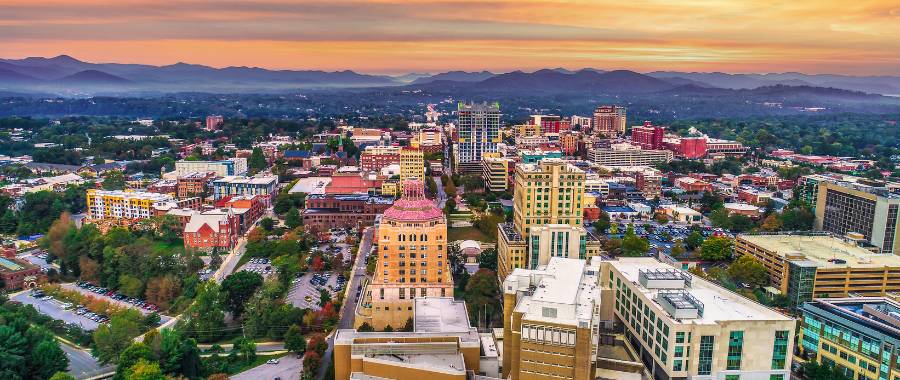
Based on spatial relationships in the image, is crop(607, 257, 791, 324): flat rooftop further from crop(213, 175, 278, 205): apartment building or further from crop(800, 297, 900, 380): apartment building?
crop(213, 175, 278, 205): apartment building

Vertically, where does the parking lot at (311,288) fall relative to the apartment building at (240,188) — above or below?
below

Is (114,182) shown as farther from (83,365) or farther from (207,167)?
(83,365)

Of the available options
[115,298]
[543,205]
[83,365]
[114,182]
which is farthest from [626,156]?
[83,365]

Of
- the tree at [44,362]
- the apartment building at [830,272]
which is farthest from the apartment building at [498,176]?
the tree at [44,362]

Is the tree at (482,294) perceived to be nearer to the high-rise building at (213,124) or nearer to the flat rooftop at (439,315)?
the flat rooftop at (439,315)

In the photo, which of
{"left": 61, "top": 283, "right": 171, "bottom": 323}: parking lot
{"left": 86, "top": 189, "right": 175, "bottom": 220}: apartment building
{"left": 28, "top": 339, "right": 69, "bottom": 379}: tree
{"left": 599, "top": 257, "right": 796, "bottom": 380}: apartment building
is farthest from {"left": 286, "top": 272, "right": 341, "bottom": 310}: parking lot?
{"left": 86, "top": 189, "right": 175, "bottom": 220}: apartment building

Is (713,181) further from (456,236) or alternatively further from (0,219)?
(0,219)
